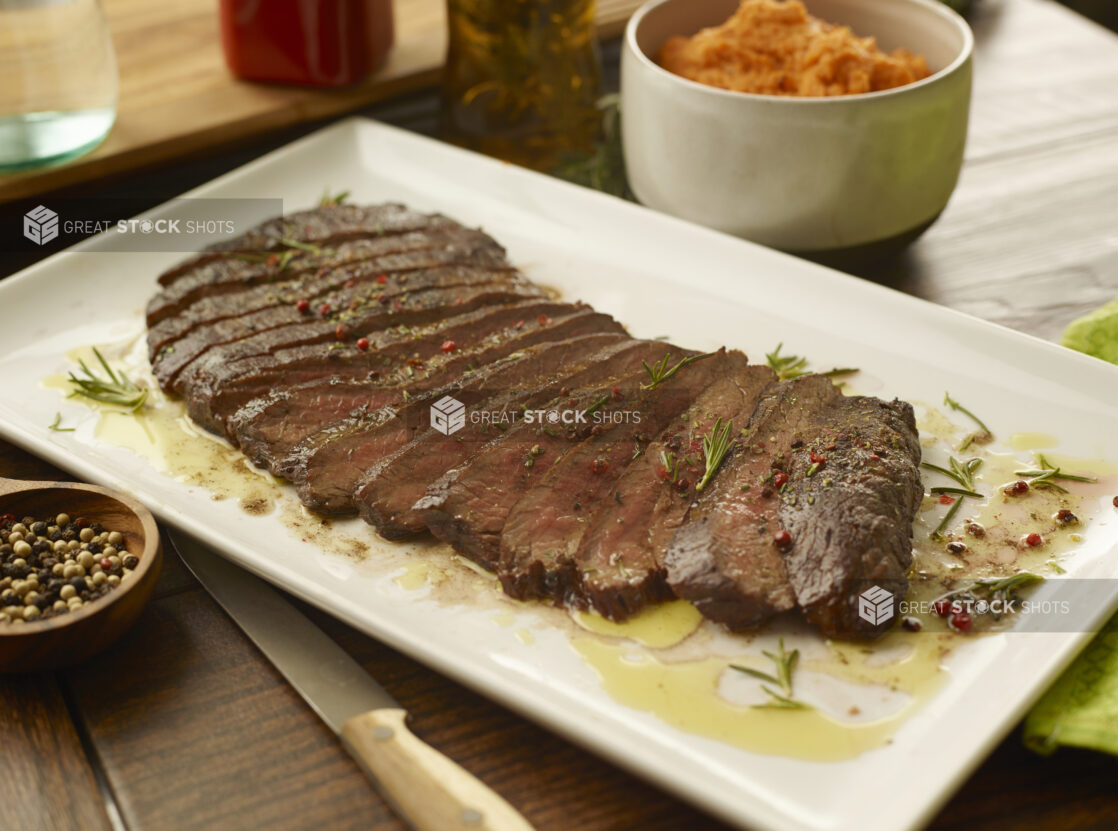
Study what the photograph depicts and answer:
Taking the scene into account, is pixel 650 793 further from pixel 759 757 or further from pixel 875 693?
pixel 875 693

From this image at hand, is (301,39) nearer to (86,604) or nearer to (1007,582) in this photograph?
(86,604)

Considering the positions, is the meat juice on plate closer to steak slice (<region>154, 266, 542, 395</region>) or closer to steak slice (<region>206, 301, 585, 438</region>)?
steak slice (<region>206, 301, 585, 438</region>)

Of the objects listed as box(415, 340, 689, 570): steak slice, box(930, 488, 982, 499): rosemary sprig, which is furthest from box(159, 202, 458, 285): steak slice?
box(930, 488, 982, 499): rosemary sprig

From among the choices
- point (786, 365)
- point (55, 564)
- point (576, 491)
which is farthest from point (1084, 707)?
point (55, 564)

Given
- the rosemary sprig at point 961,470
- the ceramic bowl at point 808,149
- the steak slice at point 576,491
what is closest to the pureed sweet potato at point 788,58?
the ceramic bowl at point 808,149

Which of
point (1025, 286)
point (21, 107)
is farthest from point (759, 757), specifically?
point (21, 107)

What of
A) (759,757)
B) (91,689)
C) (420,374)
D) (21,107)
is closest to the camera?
(759,757)
